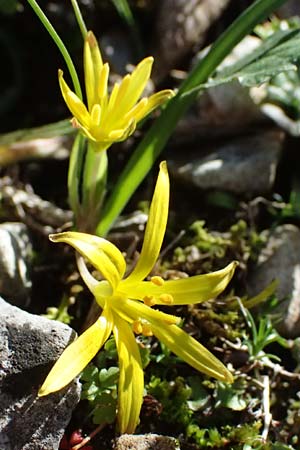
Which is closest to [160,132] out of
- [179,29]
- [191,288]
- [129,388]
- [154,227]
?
[154,227]

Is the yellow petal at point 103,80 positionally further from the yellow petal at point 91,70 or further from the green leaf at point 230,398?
the green leaf at point 230,398

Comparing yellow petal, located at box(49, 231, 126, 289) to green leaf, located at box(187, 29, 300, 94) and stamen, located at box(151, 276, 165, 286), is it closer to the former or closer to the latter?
stamen, located at box(151, 276, 165, 286)

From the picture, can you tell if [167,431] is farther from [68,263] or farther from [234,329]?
[68,263]

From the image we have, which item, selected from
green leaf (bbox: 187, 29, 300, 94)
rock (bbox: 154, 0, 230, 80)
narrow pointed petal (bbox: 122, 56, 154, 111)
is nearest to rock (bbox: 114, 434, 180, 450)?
narrow pointed petal (bbox: 122, 56, 154, 111)

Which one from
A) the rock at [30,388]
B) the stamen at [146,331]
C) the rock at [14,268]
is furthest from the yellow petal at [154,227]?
the rock at [14,268]

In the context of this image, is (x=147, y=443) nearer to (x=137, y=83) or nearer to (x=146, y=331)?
(x=146, y=331)

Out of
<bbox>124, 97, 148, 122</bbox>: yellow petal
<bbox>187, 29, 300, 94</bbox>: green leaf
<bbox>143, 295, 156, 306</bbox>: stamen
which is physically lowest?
<bbox>143, 295, 156, 306</bbox>: stamen
